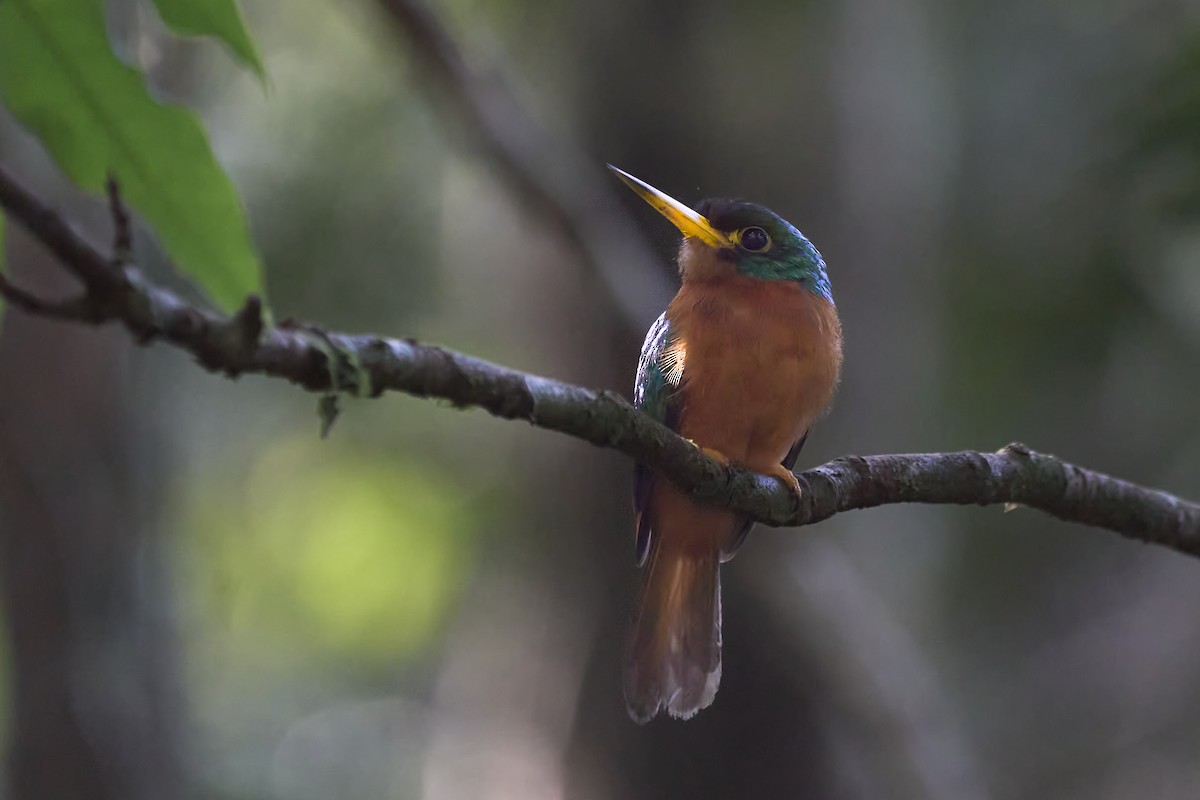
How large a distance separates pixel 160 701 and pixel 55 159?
3132mm

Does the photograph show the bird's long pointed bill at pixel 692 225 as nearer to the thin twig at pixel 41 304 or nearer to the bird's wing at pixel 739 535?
the bird's wing at pixel 739 535

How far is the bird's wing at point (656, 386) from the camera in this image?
2061mm

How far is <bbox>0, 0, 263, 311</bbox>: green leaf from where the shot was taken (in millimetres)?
919

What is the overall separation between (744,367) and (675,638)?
480 mm

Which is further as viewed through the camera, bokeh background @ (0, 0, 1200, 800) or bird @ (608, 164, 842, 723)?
bokeh background @ (0, 0, 1200, 800)

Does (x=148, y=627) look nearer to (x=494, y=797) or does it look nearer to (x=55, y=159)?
(x=494, y=797)

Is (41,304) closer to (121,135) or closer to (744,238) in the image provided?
(121,135)

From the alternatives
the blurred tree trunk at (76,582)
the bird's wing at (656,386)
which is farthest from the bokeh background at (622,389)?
the bird's wing at (656,386)

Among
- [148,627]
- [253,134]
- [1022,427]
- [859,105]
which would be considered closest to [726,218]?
[859,105]

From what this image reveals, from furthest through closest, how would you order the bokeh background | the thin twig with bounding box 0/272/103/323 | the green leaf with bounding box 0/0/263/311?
the bokeh background → the green leaf with bounding box 0/0/263/311 → the thin twig with bounding box 0/272/103/323

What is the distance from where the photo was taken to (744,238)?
2152mm

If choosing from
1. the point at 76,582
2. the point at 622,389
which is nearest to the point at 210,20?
the point at 622,389

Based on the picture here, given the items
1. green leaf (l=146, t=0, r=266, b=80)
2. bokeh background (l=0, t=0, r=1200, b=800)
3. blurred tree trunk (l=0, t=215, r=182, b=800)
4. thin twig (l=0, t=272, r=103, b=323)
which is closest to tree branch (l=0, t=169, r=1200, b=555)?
thin twig (l=0, t=272, r=103, b=323)

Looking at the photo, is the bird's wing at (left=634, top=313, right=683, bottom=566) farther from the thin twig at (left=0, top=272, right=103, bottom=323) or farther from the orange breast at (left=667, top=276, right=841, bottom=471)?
the thin twig at (left=0, top=272, right=103, bottom=323)
